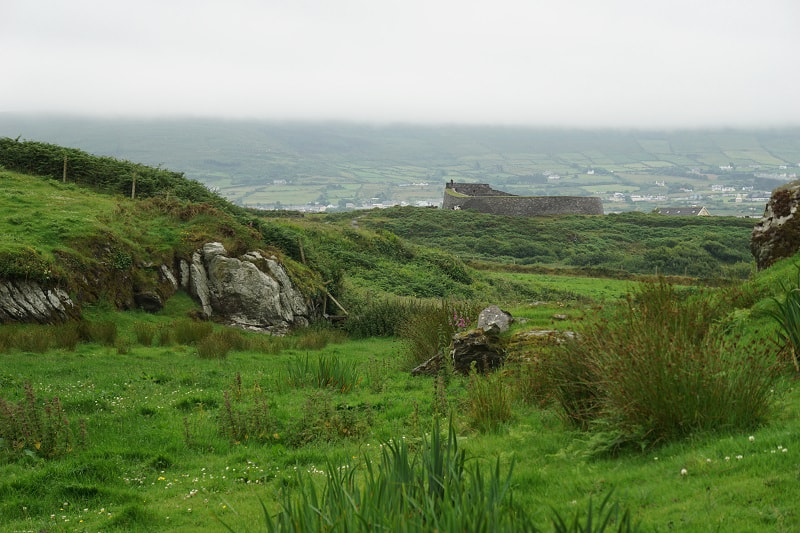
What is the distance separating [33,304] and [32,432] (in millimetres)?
11631

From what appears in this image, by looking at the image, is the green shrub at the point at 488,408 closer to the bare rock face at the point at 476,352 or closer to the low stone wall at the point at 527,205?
the bare rock face at the point at 476,352

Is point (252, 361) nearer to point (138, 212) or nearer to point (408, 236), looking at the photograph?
point (138, 212)

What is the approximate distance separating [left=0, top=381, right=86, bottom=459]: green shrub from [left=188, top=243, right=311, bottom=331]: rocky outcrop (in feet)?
49.6

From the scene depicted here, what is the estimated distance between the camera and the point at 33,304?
19719mm

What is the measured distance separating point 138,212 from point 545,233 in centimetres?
6549

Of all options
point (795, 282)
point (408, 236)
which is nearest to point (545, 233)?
point (408, 236)

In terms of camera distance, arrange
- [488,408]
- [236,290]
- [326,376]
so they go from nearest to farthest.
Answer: [488,408] < [326,376] < [236,290]

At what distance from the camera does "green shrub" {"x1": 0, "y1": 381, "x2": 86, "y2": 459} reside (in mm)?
9320

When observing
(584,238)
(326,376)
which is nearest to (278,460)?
(326,376)

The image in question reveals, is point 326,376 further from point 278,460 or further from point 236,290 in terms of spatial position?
point 236,290

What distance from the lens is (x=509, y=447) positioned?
27.3 feet

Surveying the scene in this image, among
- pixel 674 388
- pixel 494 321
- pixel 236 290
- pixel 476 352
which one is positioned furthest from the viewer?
pixel 236 290

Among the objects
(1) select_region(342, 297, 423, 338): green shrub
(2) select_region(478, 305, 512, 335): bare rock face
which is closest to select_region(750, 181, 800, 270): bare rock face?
(2) select_region(478, 305, 512, 335): bare rock face

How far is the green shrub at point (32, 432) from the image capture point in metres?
9.32
